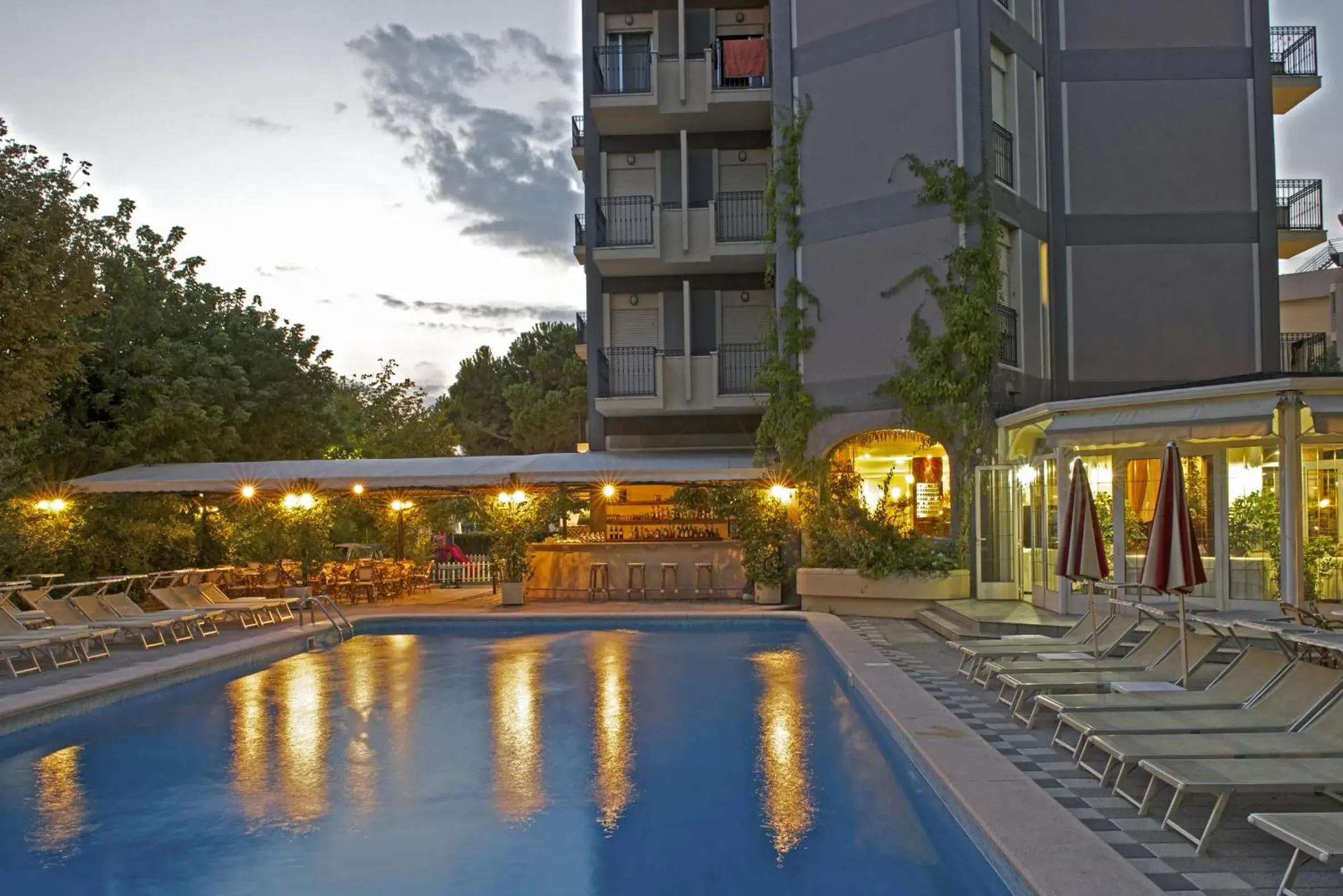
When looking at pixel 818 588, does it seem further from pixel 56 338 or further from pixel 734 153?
pixel 56 338

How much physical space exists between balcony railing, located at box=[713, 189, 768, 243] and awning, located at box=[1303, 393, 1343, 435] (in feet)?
40.5

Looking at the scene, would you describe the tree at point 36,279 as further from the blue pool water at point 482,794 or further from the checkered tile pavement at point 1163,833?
the checkered tile pavement at point 1163,833

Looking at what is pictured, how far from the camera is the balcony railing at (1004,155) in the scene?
60.5ft

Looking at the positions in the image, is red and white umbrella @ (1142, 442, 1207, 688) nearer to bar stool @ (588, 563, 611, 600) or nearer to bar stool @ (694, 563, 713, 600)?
bar stool @ (694, 563, 713, 600)

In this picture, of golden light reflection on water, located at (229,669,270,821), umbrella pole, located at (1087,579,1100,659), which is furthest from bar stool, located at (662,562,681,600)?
umbrella pole, located at (1087,579,1100,659)

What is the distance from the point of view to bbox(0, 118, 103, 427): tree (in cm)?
1371

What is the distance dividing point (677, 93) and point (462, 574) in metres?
13.1

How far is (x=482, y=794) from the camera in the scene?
8.55 m

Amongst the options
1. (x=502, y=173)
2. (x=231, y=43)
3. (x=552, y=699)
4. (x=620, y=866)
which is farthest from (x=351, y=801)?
(x=502, y=173)

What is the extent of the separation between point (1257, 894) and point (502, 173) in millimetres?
28009

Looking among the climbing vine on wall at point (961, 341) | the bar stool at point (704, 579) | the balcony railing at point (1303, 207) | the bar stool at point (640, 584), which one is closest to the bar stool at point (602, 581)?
the bar stool at point (640, 584)

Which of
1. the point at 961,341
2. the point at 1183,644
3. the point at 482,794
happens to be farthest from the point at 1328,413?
the point at 482,794

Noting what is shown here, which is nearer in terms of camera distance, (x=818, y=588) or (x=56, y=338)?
(x=56, y=338)

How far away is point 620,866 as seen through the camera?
22.7 ft
